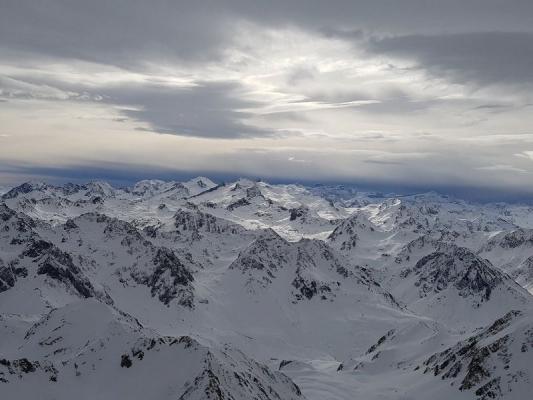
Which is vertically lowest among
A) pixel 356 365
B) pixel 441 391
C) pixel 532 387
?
pixel 356 365

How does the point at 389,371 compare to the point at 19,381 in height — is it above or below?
below

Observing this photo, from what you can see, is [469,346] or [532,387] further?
[469,346]

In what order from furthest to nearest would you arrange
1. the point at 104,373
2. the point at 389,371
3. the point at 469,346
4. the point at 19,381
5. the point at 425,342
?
the point at 425,342 < the point at 389,371 < the point at 469,346 < the point at 104,373 < the point at 19,381

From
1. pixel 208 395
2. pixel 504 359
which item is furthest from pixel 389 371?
pixel 208 395

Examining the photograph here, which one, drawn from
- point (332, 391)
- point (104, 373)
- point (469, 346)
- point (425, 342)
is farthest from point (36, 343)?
point (425, 342)

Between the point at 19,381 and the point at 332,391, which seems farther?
the point at 332,391

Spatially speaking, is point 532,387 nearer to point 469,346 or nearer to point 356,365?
point 469,346

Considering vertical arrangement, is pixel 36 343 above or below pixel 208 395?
below

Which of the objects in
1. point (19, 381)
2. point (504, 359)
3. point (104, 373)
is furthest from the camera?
point (504, 359)

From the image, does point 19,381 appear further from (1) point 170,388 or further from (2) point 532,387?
(2) point 532,387
